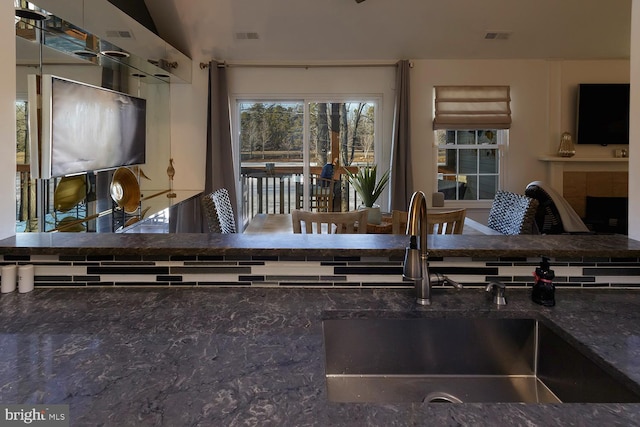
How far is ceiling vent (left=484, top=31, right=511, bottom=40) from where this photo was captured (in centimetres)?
500

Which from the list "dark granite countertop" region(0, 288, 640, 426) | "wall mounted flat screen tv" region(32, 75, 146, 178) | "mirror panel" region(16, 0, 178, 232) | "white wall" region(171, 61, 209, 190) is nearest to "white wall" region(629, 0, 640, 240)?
"dark granite countertop" region(0, 288, 640, 426)

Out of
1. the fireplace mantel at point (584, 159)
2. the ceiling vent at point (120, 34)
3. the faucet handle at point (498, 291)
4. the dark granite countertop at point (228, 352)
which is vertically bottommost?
the dark granite countertop at point (228, 352)

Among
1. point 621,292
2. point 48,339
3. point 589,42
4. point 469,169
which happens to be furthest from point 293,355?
point 589,42

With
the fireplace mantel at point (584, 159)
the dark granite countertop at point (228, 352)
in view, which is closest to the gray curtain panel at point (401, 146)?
the fireplace mantel at point (584, 159)

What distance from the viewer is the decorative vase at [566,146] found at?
210 inches

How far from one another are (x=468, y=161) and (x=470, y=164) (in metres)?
0.04

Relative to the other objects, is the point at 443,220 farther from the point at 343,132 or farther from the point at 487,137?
the point at 487,137

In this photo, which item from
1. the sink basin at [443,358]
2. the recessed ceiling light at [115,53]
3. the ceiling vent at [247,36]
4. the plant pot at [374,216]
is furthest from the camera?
the ceiling vent at [247,36]

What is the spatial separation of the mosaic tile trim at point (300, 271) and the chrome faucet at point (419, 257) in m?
0.12

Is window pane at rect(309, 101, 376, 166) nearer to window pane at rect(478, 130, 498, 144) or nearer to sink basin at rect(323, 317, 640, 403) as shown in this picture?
window pane at rect(478, 130, 498, 144)

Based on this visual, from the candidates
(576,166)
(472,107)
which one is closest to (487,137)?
(472,107)

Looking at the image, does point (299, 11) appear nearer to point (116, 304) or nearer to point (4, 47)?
point (4, 47)

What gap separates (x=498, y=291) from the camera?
1.32 m

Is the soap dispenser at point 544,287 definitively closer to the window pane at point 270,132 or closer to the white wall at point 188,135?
the window pane at point 270,132
